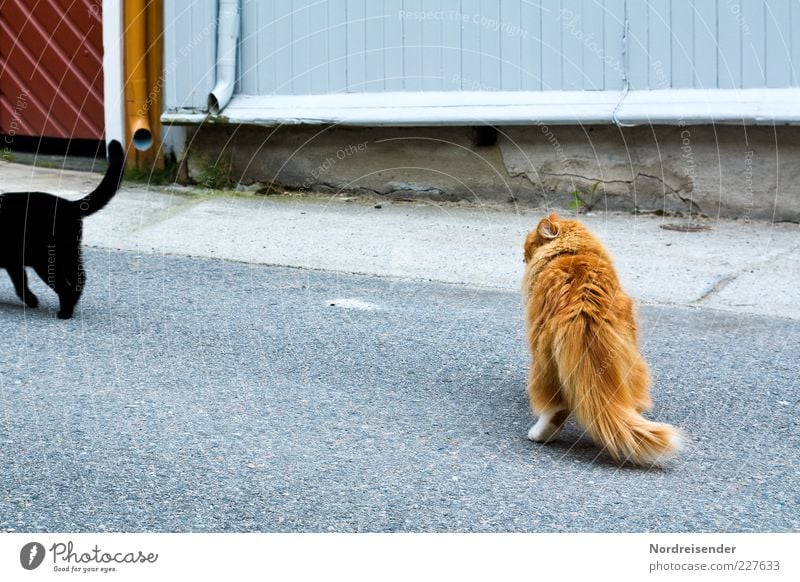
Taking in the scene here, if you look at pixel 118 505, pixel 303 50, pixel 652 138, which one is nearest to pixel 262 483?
pixel 118 505

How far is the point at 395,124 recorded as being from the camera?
8.69 meters

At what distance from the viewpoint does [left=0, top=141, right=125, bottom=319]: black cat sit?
572 cm

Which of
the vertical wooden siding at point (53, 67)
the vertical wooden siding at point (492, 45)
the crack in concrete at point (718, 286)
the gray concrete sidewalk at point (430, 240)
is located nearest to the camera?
the crack in concrete at point (718, 286)

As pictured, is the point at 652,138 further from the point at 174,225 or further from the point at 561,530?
the point at 561,530

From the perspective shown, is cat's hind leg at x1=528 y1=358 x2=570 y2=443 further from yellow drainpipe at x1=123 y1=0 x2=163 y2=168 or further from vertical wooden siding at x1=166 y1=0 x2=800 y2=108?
yellow drainpipe at x1=123 y1=0 x2=163 y2=168

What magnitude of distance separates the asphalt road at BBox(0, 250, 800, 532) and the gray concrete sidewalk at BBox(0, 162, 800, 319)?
0.39m

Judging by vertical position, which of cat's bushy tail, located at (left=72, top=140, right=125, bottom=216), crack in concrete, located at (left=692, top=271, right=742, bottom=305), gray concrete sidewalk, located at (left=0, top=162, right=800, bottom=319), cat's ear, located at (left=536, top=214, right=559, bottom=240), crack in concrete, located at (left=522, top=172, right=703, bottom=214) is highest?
cat's ear, located at (left=536, top=214, right=559, bottom=240)

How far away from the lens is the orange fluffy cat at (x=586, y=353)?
393 centimetres

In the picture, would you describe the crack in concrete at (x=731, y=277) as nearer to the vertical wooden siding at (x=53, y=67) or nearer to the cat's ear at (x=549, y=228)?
the cat's ear at (x=549, y=228)

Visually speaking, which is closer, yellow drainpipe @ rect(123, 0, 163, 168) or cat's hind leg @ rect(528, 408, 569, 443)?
cat's hind leg @ rect(528, 408, 569, 443)

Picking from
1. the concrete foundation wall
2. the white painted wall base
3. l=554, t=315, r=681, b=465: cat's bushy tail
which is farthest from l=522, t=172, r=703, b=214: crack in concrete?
l=554, t=315, r=681, b=465: cat's bushy tail

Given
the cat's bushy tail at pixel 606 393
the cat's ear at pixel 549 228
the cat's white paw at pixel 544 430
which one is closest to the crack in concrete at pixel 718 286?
the cat's ear at pixel 549 228

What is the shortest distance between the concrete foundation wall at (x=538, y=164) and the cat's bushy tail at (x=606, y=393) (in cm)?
438

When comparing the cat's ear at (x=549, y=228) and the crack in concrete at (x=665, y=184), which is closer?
the cat's ear at (x=549, y=228)
